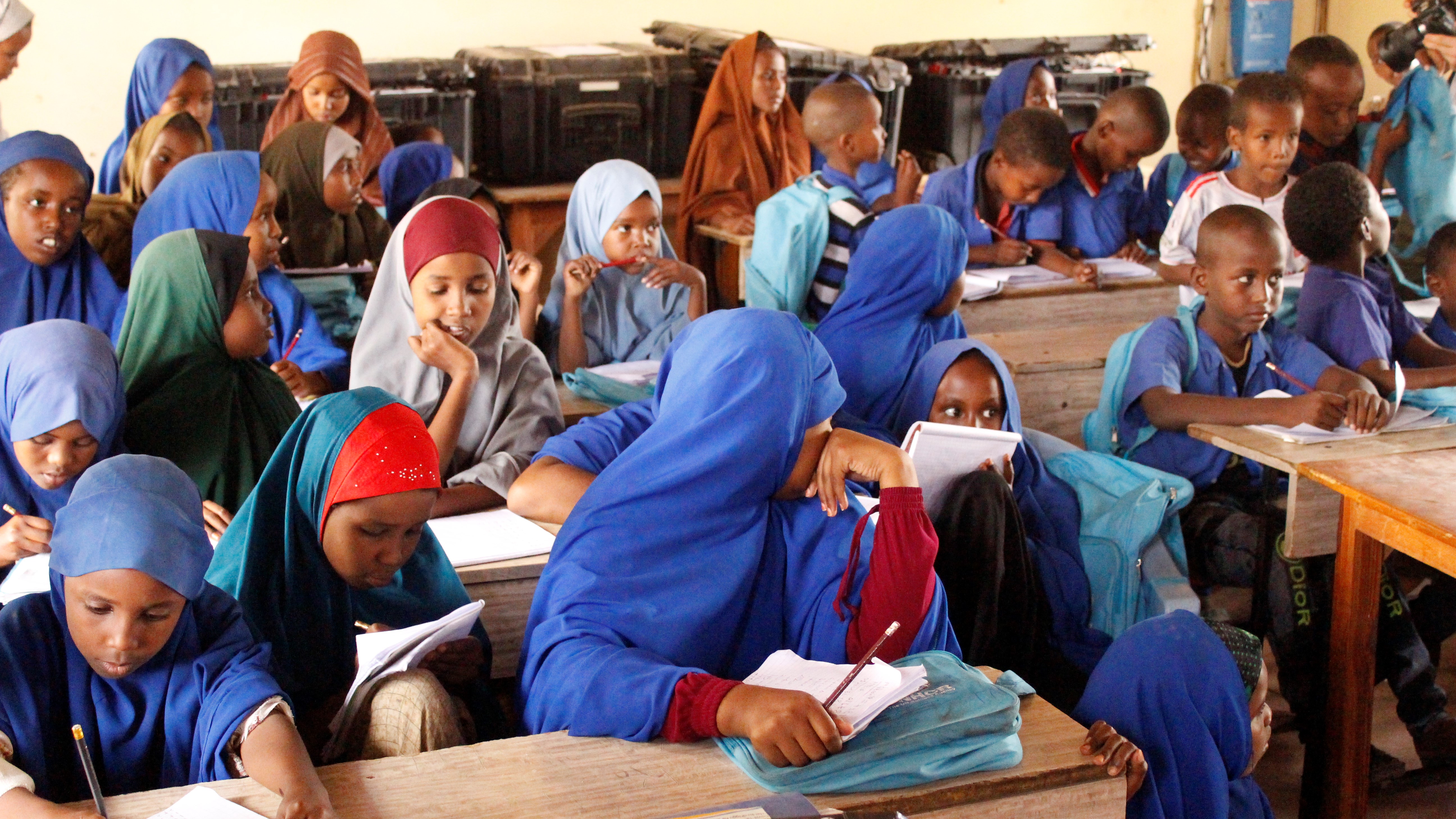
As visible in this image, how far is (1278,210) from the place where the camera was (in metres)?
4.16

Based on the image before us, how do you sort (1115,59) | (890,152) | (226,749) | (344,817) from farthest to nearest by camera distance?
(1115,59) → (890,152) → (226,749) → (344,817)

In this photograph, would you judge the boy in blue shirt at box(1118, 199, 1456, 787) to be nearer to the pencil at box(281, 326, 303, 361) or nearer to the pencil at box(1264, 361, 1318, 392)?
the pencil at box(1264, 361, 1318, 392)

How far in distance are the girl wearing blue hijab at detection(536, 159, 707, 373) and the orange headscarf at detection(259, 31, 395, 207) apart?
1515 millimetres

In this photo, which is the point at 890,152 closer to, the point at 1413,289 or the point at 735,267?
the point at 735,267

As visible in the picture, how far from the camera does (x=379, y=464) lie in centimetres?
179

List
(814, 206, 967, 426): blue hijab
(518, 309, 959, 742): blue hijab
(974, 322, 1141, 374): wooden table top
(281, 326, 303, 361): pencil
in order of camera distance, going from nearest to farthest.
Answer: (518, 309, 959, 742): blue hijab → (814, 206, 967, 426): blue hijab → (281, 326, 303, 361): pencil → (974, 322, 1141, 374): wooden table top

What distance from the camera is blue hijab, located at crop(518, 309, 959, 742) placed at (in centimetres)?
169

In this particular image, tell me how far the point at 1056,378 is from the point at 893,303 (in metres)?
0.55

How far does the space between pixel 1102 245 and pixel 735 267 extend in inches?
57.3

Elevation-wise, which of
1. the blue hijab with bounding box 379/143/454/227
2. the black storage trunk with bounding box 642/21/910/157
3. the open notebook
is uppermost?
the black storage trunk with bounding box 642/21/910/157

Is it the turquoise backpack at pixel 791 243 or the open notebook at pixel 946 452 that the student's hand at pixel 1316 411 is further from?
the turquoise backpack at pixel 791 243

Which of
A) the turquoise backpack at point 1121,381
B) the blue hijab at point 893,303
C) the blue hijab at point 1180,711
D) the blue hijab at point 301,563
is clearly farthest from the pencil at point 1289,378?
the blue hijab at point 301,563

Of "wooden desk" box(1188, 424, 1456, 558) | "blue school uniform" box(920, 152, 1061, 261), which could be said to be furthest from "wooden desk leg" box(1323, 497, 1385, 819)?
"blue school uniform" box(920, 152, 1061, 261)

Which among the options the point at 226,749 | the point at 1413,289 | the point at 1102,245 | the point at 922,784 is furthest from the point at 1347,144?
the point at 226,749
